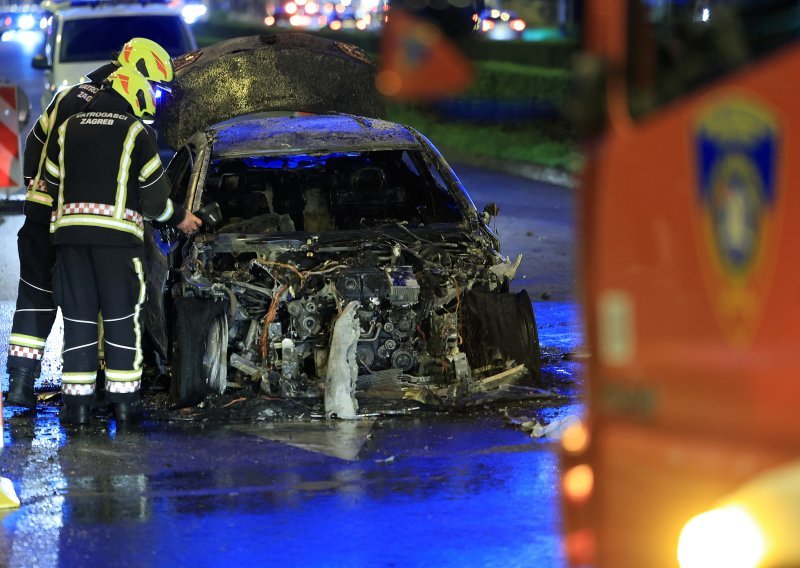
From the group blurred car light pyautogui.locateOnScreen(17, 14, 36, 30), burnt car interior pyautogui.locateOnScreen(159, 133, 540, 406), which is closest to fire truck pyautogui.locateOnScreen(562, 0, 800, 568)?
burnt car interior pyautogui.locateOnScreen(159, 133, 540, 406)

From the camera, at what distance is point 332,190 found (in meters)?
8.74

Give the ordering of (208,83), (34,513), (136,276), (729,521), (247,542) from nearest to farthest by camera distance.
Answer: (729,521), (247,542), (34,513), (136,276), (208,83)

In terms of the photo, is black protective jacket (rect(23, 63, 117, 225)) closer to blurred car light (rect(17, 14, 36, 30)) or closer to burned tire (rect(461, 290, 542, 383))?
burned tire (rect(461, 290, 542, 383))

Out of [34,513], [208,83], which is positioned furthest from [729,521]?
[208,83]

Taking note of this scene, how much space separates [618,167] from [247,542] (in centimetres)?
293

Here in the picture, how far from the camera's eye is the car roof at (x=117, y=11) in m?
18.7

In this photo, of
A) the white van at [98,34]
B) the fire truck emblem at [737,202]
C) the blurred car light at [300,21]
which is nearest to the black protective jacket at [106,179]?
the fire truck emblem at [737,202]

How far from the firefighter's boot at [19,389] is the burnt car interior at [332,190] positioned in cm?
159

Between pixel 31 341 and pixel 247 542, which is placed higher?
pixel 31 341

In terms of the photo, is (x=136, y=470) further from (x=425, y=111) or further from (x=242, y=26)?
(x=242, y=26)

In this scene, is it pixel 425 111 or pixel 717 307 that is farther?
pixel 425 111

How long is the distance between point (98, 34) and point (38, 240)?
11.7 meters

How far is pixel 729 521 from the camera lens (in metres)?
2.96

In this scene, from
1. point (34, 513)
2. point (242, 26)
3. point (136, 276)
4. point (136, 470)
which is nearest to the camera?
point (34, 513)
